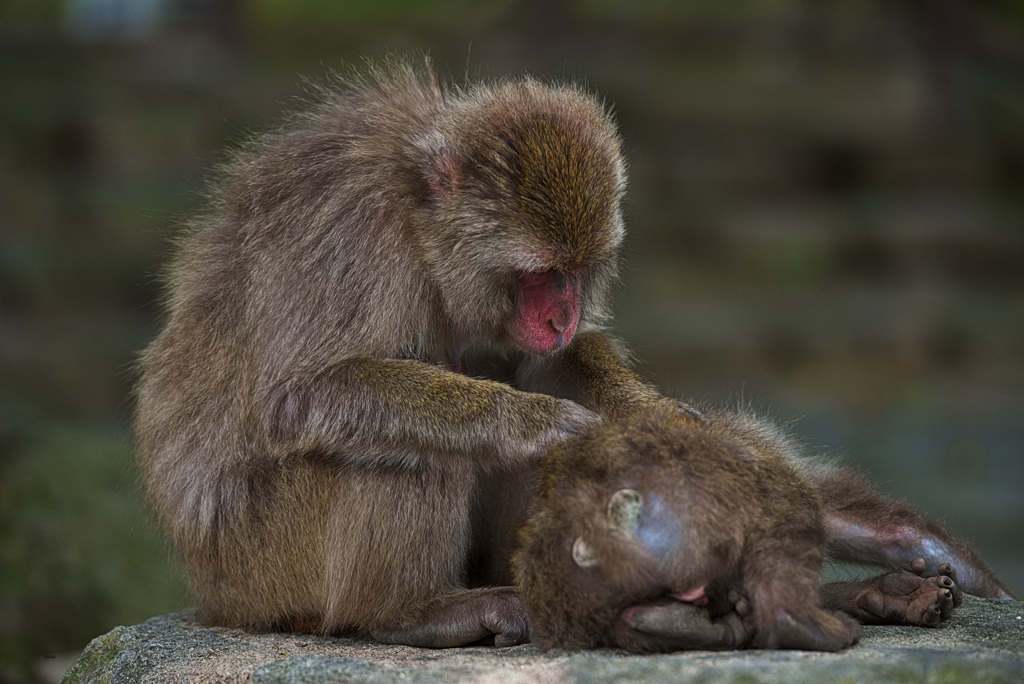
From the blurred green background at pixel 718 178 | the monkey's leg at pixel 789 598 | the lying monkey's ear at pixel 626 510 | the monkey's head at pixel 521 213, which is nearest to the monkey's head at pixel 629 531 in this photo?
the lying monkey's ear at pixel 626 510

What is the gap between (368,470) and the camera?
5223 mm

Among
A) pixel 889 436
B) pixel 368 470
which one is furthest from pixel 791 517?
pixel 889 436

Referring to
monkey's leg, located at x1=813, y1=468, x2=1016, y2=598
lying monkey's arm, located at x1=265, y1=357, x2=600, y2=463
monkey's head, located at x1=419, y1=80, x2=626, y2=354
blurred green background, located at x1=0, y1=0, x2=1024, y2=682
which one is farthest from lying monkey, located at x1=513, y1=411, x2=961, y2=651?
blurred green background, located at x1=0, y1=0, x2=1024, y2=682

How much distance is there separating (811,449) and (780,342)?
8517mm

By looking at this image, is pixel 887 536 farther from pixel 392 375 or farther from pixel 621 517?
pixel 392 375

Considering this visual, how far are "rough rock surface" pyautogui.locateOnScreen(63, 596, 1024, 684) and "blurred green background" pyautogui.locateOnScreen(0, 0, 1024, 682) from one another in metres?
7.87

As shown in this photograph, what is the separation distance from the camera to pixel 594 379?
583cm

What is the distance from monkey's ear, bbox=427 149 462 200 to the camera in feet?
17.9

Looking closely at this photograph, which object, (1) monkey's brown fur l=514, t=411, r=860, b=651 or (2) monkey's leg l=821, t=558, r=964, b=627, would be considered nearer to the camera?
(1) monkey's brown fur l=514, t=411, r=860, b=651

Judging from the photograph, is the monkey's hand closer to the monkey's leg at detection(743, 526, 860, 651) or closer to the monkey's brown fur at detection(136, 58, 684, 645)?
the monkey's leg at detection(743, 526, 860, 651)

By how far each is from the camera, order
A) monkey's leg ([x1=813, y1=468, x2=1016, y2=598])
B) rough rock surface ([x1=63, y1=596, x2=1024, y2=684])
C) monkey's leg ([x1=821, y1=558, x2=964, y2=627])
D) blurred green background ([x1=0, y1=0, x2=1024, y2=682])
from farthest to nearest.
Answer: blurred green background ([x1=0, y1=0, x2=1024, y2=682]) → monkey's leg ([x1=813, y1=468, x2=1016, y2=598]) → monkey's leg ([x1=821, y1=558, x2=964, y2=627]) → rough rock surface ([x1=63, y1=596, x2=1024, y2=684])

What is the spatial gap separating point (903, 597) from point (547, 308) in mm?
1879

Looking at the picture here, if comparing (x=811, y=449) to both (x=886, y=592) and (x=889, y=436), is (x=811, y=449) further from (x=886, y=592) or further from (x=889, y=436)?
(x=889, y=436)

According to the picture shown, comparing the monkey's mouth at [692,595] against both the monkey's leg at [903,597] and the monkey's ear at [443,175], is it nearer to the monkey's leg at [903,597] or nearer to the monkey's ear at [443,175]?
the monkey's leg at [903,597]
